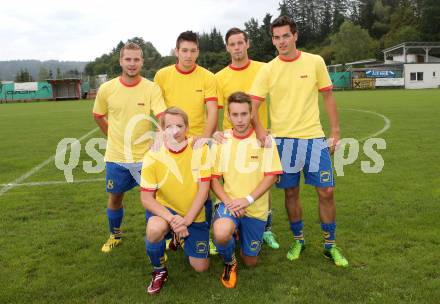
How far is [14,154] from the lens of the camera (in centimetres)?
1048

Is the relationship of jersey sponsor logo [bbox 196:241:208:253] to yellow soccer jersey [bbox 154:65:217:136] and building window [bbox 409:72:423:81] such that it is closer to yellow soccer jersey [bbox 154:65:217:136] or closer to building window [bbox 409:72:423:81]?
yellow soccer jersey [bbox 154:65:217:136]

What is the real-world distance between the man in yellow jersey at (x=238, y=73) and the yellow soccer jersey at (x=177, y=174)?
74 cm

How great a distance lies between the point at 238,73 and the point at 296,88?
760 mm

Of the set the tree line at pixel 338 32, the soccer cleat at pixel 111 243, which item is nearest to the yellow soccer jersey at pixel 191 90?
the soccer cleat at pixel 111 243

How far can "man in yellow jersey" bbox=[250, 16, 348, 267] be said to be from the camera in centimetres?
410

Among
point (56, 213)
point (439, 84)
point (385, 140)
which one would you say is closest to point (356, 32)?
point (439, 84)

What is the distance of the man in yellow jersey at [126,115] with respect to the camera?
14.6ft

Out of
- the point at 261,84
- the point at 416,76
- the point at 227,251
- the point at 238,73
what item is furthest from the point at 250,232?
the point at 416,76

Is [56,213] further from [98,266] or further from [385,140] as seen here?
[385,140]

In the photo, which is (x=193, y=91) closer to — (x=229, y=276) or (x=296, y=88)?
(x=296, y=88)

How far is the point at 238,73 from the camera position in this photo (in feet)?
15.1

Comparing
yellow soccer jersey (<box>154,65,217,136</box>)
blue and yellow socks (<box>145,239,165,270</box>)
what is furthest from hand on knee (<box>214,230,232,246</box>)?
yellow soccer jersey (<box>154,65,217,136</box>)

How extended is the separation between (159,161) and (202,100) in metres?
0.93

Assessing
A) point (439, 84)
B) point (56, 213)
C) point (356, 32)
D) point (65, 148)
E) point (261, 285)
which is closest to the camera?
point (261, 285)
